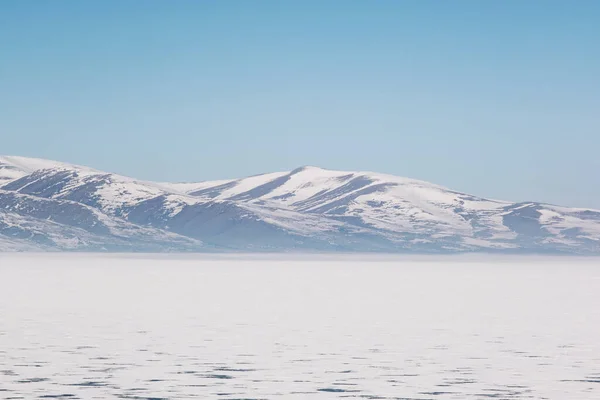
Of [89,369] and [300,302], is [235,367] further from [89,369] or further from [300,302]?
[300,302]

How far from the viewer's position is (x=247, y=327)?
164ft

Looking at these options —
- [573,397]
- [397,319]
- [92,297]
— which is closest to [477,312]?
[397,319]

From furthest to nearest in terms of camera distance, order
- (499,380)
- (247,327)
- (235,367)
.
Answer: (247,327) → (235,367) → (499,380)

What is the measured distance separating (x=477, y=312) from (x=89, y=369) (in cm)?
3389

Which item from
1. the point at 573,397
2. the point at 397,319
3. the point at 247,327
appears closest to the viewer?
the point at 573,397

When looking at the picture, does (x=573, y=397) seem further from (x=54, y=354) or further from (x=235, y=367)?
(x=54, y=354)

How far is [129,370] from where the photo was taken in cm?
3350

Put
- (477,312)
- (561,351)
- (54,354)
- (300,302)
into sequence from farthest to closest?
(300,302)
(477,312)
(561,351)
(54,354)

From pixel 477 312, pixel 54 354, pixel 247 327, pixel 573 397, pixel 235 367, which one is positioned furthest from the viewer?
pixel 477 312

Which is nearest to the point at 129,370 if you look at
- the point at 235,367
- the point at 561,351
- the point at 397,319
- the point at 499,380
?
the point at 235,367

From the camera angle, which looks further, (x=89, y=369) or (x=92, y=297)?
(x=92, y=297)

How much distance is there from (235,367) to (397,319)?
22708mm

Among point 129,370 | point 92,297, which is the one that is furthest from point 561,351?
point 92,297

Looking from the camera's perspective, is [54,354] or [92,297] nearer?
[54,354]
